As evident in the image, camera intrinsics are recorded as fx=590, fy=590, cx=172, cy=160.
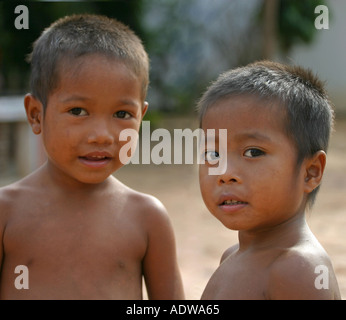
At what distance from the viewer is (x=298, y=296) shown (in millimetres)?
1737

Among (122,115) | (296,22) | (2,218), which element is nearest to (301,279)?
(122,115)

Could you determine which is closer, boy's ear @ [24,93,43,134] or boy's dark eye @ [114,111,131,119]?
boy's dark eye @ [114,111,131,119]

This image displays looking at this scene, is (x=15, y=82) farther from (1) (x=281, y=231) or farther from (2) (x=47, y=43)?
(1) (x=281, y=231)

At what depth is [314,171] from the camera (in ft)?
6.40

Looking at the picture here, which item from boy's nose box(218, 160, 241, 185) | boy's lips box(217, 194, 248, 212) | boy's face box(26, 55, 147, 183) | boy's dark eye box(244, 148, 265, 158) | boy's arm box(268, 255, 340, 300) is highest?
boy's face box(26, 55, 147, 183)

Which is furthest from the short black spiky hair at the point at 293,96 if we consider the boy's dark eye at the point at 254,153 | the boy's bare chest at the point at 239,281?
the boy's bare chest at the point at 239,281

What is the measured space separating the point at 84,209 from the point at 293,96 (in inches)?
38.2

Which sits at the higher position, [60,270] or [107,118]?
[107,118]

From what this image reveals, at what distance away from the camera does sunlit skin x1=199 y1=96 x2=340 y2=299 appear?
182 centimetres

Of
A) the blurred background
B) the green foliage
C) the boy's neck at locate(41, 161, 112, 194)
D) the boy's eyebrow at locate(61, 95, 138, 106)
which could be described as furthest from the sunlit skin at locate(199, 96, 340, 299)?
the green foliage

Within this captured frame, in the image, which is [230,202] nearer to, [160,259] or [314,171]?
[314,171]

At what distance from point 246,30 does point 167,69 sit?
223cm

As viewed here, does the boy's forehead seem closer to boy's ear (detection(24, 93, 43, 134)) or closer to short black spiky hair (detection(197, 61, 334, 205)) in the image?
short black spiky hair (detection(197, 61, 334, 205))
